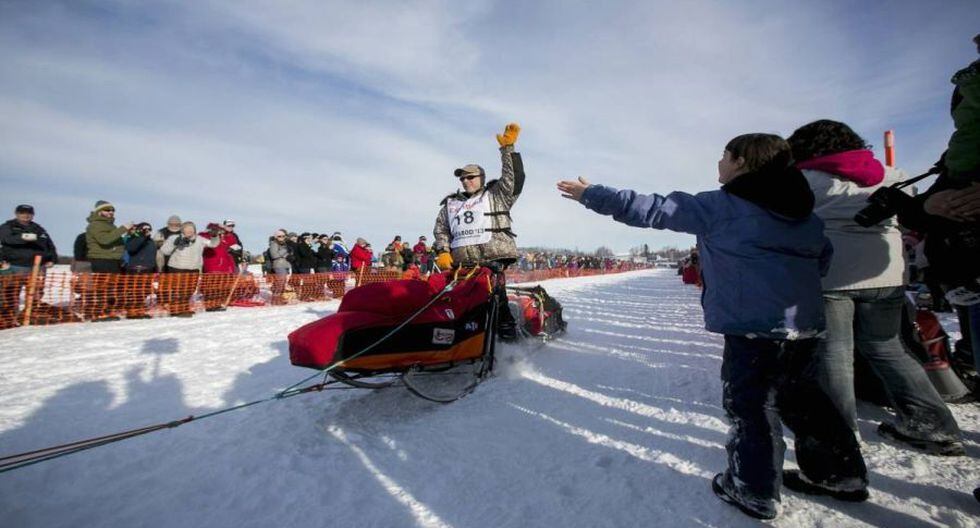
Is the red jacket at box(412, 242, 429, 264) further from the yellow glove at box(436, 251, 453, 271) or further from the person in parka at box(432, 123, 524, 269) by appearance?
the yellow glove at box(436, 251, 453, 271)

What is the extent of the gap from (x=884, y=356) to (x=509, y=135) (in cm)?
287

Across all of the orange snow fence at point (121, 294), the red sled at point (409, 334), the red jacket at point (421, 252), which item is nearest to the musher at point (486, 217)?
the red sled at point (409, 334)

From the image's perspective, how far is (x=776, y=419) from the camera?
1.68m

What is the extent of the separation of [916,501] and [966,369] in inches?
66.3

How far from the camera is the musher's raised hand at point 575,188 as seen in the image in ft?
6.13

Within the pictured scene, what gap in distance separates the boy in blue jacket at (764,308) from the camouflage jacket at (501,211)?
2029 mm

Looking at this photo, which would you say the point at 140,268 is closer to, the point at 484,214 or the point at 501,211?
the point at 484,214

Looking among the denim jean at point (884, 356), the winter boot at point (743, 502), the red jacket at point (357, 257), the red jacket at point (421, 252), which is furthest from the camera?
the red jacket at point (421, 252)

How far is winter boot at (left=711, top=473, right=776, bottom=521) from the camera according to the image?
1.62 m

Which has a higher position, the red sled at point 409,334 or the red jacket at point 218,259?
the red jacket at point 218,259

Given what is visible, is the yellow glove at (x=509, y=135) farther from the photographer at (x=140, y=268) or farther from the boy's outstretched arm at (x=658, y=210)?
the photographer at (x=140, y=268)

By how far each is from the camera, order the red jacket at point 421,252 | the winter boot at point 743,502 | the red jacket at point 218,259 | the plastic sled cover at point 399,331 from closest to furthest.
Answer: the winter boot at point 743,502
the plastic sled cover at point 399,331
the red jacket at point 218,259
the red jacket at point 421,252

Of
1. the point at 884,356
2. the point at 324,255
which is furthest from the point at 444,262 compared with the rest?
the point at 324,255

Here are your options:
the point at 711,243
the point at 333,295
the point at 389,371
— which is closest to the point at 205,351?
the point at 389,371
